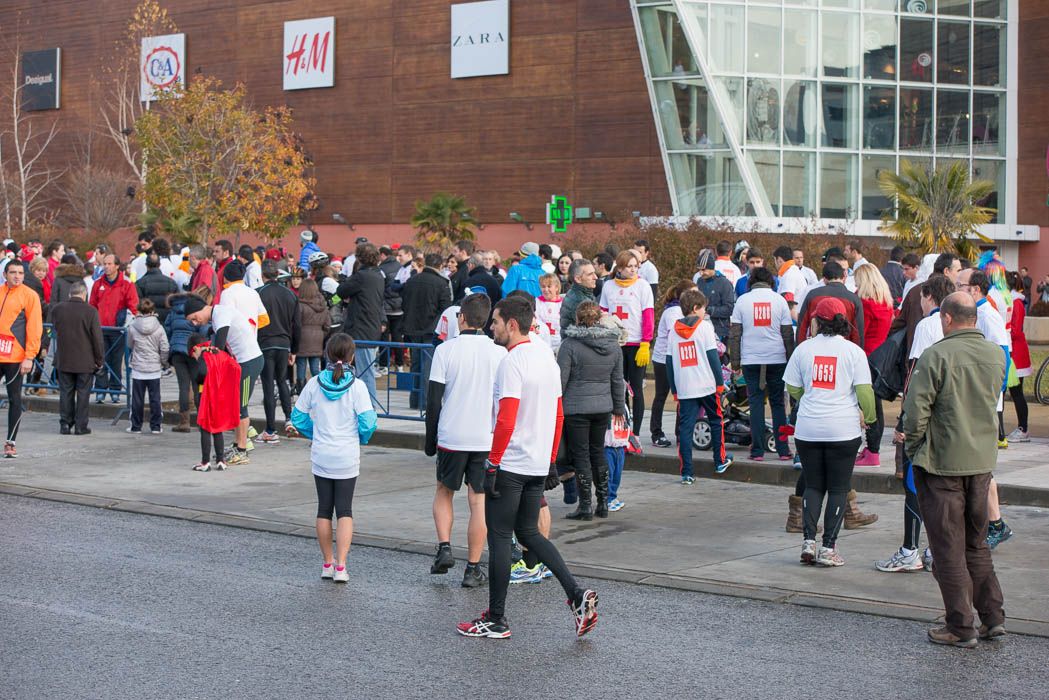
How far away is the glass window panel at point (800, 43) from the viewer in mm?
41641

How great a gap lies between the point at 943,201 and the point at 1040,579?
28214 millimetres

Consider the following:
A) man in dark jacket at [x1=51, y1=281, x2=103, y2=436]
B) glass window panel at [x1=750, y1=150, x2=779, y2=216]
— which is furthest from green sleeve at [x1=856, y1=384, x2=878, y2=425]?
glass window panel at [x1=750, y1=150, x2=779, y2=216]

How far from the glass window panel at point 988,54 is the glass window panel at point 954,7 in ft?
2.33

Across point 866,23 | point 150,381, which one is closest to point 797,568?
point 150,381

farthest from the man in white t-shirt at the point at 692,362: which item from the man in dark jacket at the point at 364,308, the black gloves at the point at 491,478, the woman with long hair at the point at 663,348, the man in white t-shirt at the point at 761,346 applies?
the man in dark jacket at the point at 364,308

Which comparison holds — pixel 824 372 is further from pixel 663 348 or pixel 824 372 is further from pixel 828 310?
pixel 663 348

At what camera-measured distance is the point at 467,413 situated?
8711 mm

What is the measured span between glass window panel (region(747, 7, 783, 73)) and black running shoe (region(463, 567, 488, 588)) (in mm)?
34490

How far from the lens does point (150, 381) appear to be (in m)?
16.1

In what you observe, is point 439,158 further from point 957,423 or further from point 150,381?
point 957,423

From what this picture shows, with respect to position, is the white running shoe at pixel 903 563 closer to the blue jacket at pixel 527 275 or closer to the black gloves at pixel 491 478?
the black gloves at pixel 491 478

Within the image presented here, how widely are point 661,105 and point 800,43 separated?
14.9ft

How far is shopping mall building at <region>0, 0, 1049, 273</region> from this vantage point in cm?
4156

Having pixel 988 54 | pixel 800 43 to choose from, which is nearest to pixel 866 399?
pixel 800 43
